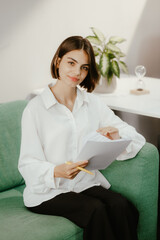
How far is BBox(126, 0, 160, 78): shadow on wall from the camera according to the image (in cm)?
326

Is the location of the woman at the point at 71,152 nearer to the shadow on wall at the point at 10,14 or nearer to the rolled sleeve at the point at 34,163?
the rolled sleeve at the point at 34,163

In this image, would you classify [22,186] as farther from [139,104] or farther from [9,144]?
[139,104]

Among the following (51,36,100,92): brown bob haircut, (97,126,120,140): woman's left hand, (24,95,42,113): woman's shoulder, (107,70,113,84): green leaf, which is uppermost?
(51,36,100,92): brown bob haircut

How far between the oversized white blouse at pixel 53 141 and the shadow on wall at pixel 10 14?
74cm

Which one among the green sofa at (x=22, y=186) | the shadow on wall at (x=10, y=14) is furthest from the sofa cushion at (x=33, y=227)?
the shadow on wall at (x=10, y=14)

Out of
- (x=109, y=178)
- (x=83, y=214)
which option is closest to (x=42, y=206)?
(x=83, y=214)

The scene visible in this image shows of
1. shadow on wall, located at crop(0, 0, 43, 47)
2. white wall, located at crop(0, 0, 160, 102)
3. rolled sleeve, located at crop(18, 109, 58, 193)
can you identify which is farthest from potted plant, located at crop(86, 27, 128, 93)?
rolled sleeve, located at crop(18, 109, 58, 193)

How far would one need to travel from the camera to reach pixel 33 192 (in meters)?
1.62

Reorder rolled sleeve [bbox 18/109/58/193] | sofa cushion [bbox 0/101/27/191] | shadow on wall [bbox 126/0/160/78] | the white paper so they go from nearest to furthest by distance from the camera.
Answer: the white paper < rolled sleeve [bbox 18/109/58/193] < sofa cushion [bbox 0/101/27/191] < shadow on wall [bbox 126/0/160/78]

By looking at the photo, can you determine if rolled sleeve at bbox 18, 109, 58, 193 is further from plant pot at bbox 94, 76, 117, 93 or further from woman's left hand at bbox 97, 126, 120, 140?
plant pot at bbox 94, 76, 117, 93

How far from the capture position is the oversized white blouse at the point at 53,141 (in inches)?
62.5

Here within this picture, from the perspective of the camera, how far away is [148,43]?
10.9 feet

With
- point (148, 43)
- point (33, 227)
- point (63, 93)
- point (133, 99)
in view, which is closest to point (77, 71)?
point (63, 93)

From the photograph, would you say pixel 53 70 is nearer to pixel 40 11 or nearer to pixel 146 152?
pixel 146 152
